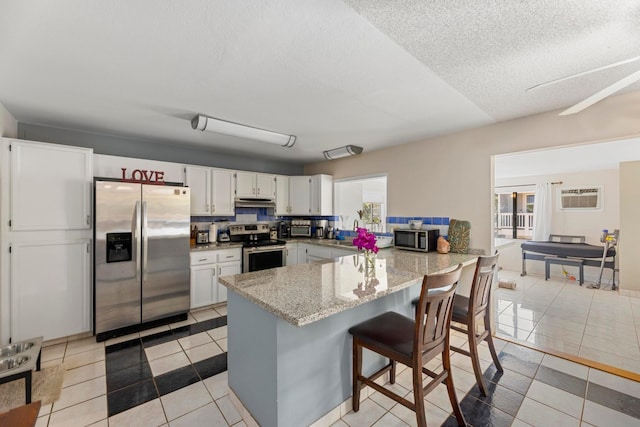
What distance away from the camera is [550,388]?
2084mm

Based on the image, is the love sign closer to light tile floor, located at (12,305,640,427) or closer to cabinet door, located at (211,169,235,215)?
cabinet door, located at (211,169,235,215)

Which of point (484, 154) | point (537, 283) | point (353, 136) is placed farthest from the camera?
point (537, 283)

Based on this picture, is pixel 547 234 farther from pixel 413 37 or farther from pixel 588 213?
pixel 413 37

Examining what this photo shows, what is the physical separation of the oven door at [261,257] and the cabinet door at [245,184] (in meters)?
1.00

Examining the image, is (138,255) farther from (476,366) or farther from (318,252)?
(476,366)

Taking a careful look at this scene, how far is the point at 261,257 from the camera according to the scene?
4.19 metres

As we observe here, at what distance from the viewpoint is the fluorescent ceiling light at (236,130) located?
2719 mm

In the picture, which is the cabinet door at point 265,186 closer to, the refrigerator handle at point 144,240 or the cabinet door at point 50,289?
the refrigerator handle at point 144,240

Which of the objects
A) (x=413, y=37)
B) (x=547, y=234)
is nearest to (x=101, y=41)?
(x=413, y=37)

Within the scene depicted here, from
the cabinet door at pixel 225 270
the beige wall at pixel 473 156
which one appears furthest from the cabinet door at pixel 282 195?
the beige wall at pixel 473 156

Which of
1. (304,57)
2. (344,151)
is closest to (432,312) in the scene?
(304,57)

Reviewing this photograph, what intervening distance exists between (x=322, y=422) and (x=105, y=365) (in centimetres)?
211

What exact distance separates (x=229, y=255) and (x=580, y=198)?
7.53 m

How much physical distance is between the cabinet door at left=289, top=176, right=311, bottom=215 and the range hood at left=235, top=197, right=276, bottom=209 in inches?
16.7
